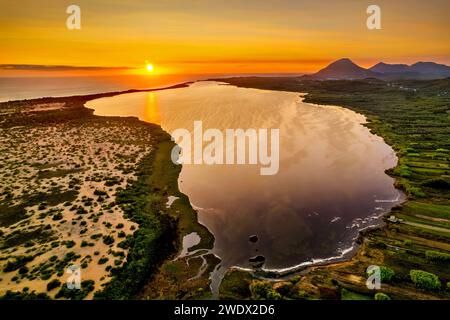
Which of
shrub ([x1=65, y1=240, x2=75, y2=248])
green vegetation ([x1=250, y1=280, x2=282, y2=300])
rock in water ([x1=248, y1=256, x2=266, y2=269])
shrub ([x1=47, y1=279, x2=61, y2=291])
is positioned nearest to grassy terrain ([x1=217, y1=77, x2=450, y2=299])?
green vegetation ([x1=250, y1=280, x2=282, y2=300])

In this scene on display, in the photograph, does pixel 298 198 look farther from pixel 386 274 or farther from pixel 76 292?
pixel 76 292

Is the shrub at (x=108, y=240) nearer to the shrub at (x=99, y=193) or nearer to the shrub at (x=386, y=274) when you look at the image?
the shrub at (x=99, y=193)

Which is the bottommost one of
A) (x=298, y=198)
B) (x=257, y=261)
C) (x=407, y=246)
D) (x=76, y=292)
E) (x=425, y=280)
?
(x=76, y=292)

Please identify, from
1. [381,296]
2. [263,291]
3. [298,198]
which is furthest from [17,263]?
[298,198]

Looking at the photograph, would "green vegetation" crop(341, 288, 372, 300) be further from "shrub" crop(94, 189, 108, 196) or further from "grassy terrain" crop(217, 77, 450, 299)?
"shrub" crop(94, 189, 108, 196)

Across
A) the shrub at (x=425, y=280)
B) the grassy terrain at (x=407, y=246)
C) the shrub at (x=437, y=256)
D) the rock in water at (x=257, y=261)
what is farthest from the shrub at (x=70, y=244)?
the shrub at (x=437, y=256)

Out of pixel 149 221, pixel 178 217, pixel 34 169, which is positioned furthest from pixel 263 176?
pixel 34 169
